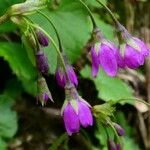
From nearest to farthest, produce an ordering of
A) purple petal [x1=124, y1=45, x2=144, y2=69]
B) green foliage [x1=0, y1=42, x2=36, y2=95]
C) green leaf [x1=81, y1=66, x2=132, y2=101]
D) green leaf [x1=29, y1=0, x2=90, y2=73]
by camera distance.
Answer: purple petal [x1=124, y1=45, x2=144, y2=69]
green leaf [x1=29, y1=0, x2=90, y2=73]
green foliage [x1=0, y1=42, x2=36, y2=95]
green leaf [x1=81, y1=66, x2=132, y2=101]

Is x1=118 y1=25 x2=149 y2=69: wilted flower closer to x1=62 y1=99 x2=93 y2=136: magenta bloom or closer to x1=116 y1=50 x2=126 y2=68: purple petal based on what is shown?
x1=116 y1=50 x2=126 y2=68: purple petal

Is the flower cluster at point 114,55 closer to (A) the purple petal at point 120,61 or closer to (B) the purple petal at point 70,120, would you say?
(A) the purple petal at point 120,61

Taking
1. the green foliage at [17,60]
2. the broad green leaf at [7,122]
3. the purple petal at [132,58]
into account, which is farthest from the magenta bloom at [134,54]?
the broad green leaf at [7,122]

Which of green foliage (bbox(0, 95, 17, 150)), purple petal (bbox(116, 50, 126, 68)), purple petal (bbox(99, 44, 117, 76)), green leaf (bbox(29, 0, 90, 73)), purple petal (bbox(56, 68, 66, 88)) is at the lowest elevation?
green foliage (bbox(0, 95, 17, 150))

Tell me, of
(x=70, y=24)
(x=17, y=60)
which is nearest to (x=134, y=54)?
(x=70, y=24)

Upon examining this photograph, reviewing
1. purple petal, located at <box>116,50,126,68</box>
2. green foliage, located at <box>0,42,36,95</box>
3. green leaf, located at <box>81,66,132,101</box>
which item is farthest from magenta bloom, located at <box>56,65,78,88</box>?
green leaf, located at <box>81,66,132,101</box>

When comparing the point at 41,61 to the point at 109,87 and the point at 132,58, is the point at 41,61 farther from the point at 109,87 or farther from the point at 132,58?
the point at 109,87

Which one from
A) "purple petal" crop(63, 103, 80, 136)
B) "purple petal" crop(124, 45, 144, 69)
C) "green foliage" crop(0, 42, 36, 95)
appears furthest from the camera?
"green foliage" crop(0, 42, 36, 95)
